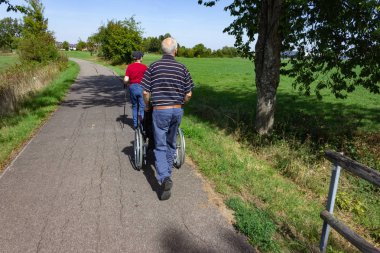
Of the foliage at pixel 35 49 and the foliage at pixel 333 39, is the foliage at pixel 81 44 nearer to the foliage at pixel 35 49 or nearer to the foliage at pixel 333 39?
the foliage at pixel 35 49

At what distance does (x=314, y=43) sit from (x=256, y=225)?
5.68 metres

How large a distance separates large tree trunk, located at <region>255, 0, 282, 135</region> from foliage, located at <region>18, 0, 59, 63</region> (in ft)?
83.9

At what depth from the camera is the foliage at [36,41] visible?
2841cm

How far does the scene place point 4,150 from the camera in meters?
6.57

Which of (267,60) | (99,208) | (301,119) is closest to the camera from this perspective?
(99,208)

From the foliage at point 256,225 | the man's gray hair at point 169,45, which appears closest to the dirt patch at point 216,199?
the foliage at point 256,225

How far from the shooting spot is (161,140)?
4551 mm

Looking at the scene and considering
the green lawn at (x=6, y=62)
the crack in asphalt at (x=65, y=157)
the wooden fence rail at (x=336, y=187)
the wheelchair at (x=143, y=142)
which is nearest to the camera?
the wooden fence rail at (x=336, y=187)

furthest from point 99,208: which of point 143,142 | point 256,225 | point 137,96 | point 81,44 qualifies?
point 81,44

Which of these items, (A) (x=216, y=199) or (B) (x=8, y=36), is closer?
(A) (x=216, y=199)

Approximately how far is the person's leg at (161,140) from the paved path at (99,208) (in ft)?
1.34

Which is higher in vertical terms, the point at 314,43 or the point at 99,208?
the point at 314,43

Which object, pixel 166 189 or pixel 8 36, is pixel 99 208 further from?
pixel 8 36

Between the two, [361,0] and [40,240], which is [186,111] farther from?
[40,240]
